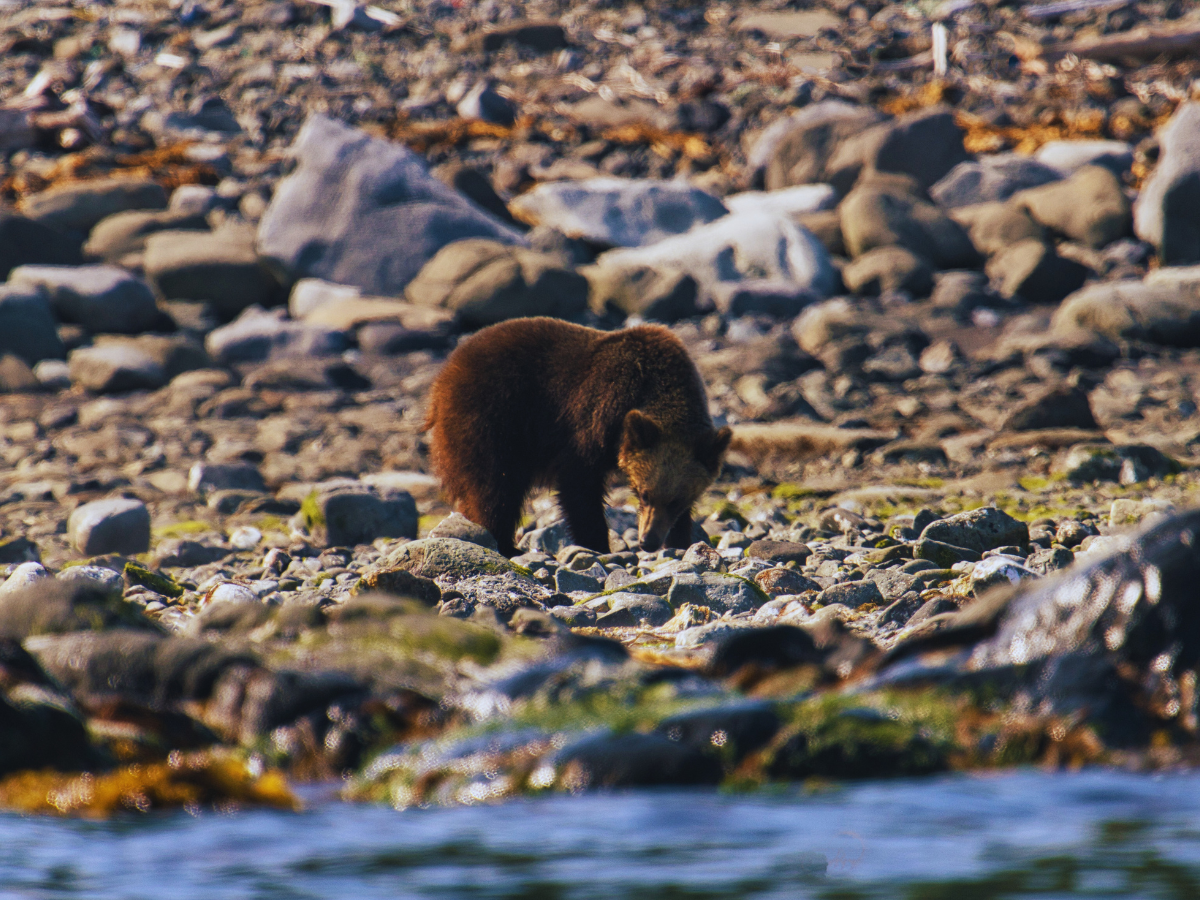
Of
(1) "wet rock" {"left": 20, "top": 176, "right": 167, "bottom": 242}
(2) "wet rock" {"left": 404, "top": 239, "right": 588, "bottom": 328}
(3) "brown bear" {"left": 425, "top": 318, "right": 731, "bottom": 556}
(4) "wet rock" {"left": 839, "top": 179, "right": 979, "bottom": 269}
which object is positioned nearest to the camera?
(3) "brown bear" {"left": 425, "top": 318, "right": 731, "bottom": 556}

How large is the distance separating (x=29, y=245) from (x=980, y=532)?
12.8 m

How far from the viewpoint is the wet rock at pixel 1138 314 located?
13.1 metres

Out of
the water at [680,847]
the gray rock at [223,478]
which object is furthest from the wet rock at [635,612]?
the gray rock at [223,478]

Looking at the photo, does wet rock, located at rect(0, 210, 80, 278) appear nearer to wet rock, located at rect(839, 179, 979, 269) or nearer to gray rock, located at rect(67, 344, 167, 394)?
gray rock, located at rect(67, 344, 167, 394)

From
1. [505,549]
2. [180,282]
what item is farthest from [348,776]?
[180,282]

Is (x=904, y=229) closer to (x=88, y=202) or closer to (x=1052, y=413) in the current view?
(x=1052, y=413)

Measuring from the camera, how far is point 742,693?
388 centimetres

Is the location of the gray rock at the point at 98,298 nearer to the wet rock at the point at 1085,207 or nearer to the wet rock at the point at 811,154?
the wet rock at the point at 811,154

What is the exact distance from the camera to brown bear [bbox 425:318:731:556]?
705cm

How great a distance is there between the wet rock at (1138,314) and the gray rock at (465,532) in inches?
328

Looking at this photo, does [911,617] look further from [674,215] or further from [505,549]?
[674,215]

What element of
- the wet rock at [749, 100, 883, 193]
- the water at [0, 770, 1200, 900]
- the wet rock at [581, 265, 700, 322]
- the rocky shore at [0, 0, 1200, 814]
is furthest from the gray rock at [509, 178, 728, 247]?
the water at [0, 770, 1200, 900]

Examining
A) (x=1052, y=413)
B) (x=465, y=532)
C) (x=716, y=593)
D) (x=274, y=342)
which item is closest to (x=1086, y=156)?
(x=1052, y=413)

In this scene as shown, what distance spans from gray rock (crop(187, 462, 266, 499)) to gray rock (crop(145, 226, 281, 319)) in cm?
532
